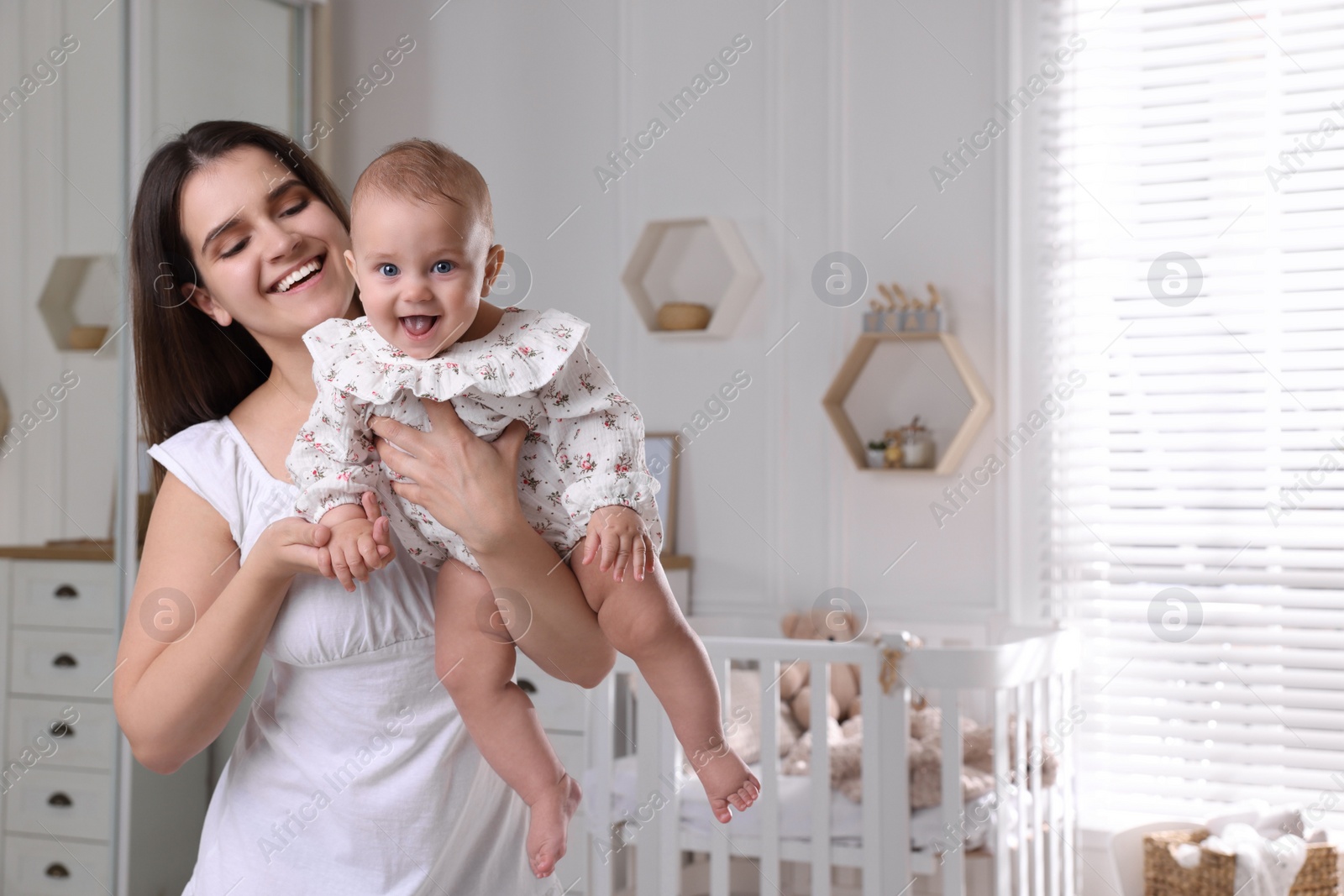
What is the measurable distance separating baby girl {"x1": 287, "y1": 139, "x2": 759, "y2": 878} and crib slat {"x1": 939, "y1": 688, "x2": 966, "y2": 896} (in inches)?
50.0

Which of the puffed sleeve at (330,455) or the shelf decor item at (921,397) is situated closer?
the puffed sleeve at (330,455)

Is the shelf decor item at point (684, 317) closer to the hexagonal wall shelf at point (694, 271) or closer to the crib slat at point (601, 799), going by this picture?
the hexagonal wall shelf at point (694, 271)

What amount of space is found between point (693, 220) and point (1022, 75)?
3.20 feet

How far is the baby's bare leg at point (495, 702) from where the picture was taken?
1.01 metres

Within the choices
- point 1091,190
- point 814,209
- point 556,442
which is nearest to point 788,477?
point 814,209

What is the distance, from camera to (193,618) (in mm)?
987

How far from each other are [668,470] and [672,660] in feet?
7.75

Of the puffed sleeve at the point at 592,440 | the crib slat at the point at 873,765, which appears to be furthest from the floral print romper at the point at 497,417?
the crib slat at the point at 873,765

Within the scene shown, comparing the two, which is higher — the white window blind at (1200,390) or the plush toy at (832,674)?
the white window blind at (1200,390)

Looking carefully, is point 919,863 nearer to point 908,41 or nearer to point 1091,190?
point 1091,190

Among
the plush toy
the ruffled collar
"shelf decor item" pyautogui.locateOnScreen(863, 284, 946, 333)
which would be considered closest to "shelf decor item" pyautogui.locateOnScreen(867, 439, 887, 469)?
"shelf decor item" pyautogui.locateOnScreen(863, 284, 946, 333)

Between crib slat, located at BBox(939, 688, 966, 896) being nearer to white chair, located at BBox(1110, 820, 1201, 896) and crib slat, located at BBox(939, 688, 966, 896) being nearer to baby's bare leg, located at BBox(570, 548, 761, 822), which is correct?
white chair, located at BBox(1110, 820, 1201, 896)

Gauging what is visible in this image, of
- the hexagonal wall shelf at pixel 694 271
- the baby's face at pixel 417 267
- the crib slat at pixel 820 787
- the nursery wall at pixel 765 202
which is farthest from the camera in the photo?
the hexagonal wall shelf at pixel 694 271

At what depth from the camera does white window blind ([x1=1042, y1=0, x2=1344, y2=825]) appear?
281cm
